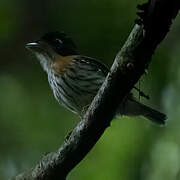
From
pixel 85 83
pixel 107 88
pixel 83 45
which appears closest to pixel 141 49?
pixel 107 88

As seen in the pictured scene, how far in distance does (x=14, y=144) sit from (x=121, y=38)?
4.80 feet

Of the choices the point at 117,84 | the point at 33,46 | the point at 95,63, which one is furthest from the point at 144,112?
the point at 117,84

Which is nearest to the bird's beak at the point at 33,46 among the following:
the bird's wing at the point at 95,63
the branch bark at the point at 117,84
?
the bird's wing at the point at 95,63

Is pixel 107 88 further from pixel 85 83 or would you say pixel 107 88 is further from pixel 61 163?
pixel 85 83

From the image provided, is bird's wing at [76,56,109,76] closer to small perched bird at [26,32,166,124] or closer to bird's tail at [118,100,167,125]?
small perched bird at [26,32,166,124]

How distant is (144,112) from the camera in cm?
545

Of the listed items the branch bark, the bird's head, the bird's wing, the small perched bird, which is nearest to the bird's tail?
the small perched bird

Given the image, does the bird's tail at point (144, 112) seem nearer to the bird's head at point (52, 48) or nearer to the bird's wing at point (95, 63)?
the bird's wing at point (95, 63)

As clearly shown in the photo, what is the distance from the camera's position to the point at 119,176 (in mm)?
5234

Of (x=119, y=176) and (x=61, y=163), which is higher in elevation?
(x=61, y=163)

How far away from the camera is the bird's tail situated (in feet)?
17.0

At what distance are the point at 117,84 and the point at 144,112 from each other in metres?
2.14

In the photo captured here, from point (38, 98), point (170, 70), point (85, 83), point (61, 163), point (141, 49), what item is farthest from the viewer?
point (38, 98)

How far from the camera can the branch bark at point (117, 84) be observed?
289 cm
